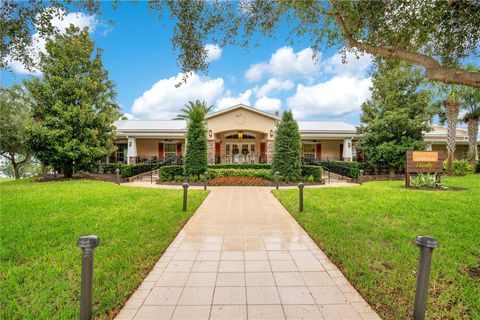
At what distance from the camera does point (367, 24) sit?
18.1 feet

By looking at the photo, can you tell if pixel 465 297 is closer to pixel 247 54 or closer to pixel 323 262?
A: pixel 323 262

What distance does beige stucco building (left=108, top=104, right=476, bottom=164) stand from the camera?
21.8 meters

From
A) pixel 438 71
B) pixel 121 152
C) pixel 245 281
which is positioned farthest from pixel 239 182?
pixel 121 152

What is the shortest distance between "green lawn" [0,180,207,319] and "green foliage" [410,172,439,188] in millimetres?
10812

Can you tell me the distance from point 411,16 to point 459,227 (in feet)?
15.6

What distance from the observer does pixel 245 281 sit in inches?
145

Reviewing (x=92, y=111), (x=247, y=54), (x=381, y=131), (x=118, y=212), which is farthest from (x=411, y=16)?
(x=92, y=111)

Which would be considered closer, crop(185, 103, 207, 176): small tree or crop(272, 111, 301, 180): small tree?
crop(272, 111, 301, 180): small tree

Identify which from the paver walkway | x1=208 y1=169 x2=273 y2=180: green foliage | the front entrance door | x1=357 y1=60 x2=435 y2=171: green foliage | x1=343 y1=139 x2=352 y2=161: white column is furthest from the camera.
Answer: the front entrance door

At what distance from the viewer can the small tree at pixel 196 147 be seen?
1577 cm

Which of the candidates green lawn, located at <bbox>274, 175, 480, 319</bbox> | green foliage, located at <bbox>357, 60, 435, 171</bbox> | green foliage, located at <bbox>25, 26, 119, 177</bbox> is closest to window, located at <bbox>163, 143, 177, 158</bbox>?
green foliage, located at <bbox>25, 26, 119, 177</bbox>

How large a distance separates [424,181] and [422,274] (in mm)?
11693

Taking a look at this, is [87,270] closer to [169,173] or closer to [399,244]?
[399,244]

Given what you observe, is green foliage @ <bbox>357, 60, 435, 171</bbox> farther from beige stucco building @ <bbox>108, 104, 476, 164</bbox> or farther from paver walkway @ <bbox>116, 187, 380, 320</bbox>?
paver walkway @ <bbox>116, 187, 380, 320</bbox>
